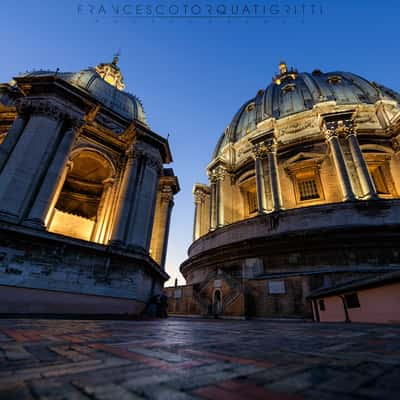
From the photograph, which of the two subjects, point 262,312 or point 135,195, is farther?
point 135,195

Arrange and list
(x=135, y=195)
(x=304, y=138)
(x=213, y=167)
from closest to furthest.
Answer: (x=135, y=195) < (x=304, y=138) < (x=213, y=167)

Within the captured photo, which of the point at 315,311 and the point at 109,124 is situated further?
the point at 109,124

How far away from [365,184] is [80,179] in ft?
78.5

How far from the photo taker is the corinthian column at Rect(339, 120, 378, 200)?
50.2ft

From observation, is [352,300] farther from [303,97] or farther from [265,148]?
[303,97]

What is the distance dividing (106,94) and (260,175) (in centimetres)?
1664

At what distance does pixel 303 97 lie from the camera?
2627cm

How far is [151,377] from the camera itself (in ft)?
4.74

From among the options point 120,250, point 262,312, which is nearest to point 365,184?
point 262,312

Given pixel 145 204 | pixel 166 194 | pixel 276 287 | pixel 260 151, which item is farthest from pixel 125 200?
pixel 260 151

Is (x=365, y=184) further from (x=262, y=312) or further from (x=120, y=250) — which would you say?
(x=120, y=250)

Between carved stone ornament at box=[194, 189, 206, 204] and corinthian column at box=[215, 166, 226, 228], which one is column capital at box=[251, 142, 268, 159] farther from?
carved stone ornament at box=[194, 189, 206, 204]

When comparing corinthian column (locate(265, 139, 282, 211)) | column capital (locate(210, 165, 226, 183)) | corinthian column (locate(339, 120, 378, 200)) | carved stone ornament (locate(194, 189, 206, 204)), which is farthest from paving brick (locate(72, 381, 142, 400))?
carved stone ornament (locate(194, 189, 206, 204))

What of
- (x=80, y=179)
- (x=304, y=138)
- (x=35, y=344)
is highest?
(x=304, y=138)
